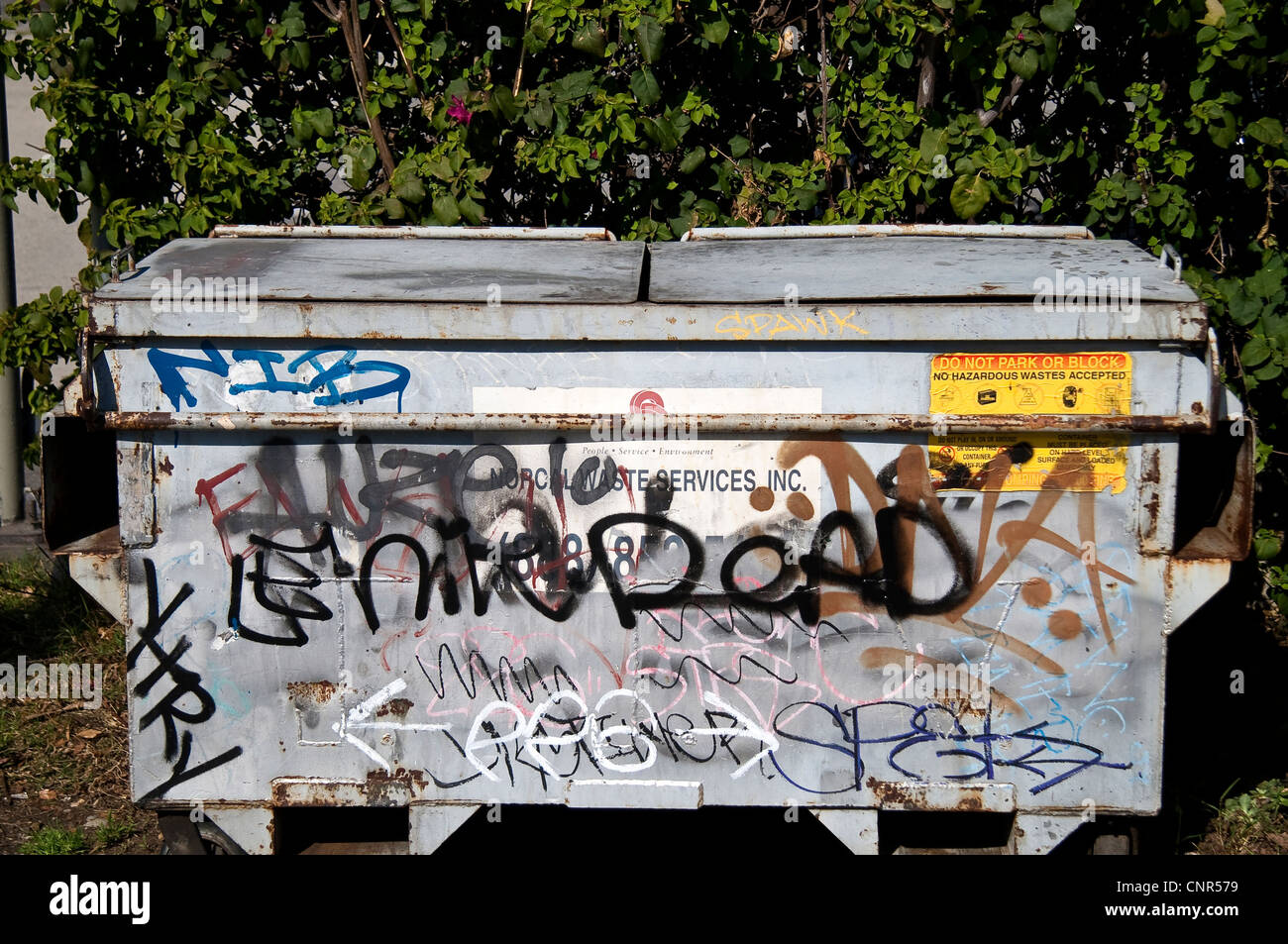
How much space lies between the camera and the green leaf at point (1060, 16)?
12.5 ft

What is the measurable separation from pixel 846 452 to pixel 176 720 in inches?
74.8

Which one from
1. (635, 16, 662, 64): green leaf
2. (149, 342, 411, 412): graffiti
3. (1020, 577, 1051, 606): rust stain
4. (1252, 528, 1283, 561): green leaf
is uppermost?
(635, 16, 662, 64): green leaf

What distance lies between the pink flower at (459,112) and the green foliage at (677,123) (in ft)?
0.03

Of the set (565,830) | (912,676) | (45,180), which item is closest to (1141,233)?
(912,676)

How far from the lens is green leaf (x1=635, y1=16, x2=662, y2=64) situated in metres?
3.91

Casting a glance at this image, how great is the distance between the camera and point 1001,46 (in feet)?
12.7

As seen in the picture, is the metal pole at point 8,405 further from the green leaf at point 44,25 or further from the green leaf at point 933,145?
the green leaf at point 933,145

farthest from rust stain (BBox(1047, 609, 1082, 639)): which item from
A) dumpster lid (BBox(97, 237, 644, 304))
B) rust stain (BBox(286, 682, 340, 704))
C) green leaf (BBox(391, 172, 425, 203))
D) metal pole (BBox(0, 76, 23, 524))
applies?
metal pole (BBox(0, 76, 23, 524))

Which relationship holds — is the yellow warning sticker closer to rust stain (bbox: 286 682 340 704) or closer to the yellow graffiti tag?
the yellow graffiti tag

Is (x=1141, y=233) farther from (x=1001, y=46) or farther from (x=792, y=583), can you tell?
(x=792, y=583)

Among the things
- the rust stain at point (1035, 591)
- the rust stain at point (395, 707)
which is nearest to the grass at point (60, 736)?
the rust stain at point (395, 707)

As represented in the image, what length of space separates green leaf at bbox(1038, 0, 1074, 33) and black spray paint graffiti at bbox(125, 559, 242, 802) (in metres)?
3.27

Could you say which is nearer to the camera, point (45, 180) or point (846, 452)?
point (846, 452)

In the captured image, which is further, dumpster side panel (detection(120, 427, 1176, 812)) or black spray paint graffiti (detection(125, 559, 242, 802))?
black spray paint graffiti (detection(125, 559, 242, 802))
